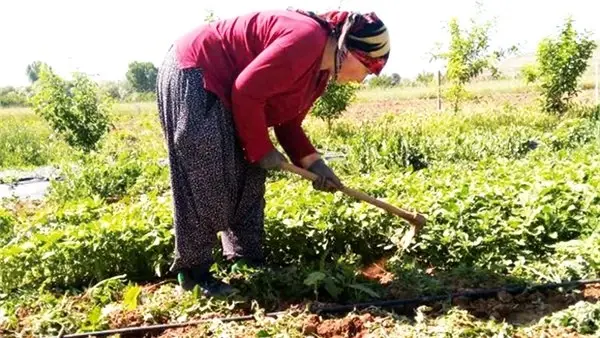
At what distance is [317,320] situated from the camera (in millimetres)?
2775

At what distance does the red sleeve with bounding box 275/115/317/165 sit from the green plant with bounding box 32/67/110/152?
589 centimetres

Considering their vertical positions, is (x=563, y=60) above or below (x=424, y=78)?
above

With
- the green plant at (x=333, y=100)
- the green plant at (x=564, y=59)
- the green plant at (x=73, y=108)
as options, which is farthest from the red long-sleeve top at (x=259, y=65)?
the green plant at (x=564, y=59)

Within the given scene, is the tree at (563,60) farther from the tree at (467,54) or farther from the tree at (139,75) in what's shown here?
the tree at (139,75)

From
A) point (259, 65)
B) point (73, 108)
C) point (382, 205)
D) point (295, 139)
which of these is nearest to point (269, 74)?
point (259, 65)

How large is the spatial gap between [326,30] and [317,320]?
127cm

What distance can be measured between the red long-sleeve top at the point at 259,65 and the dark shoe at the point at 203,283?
2.20 ft

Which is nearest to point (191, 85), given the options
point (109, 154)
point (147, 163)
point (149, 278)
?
point (149, 278)

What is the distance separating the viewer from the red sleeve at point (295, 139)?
11.0ft

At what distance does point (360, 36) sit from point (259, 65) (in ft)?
1.52

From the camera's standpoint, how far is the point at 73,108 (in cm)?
851

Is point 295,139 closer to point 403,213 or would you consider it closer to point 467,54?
point 403,213

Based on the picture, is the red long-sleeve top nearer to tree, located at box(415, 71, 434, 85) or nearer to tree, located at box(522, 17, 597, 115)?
tree, located at box(522, 17, 597, 115)

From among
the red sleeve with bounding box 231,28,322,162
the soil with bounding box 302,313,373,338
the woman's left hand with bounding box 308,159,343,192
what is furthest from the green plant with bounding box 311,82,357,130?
the soil with bounding box 302,313,373,338
